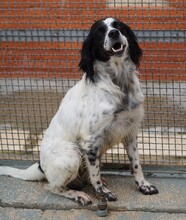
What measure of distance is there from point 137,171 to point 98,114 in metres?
0.68

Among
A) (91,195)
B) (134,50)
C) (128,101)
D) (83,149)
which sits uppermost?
(134,50)

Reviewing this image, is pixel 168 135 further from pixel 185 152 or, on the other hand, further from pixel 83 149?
pixel 83 149

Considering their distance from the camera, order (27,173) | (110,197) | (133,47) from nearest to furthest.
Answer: (133,47) < (110,197) < (27,173)

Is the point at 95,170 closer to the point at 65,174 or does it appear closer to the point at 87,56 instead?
the point at 65,174

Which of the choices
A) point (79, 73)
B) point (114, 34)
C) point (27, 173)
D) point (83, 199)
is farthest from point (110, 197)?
point (79, 73)

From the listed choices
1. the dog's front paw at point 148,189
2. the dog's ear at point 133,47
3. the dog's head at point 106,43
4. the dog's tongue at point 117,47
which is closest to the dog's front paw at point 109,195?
the dog's front paw at point 148,189

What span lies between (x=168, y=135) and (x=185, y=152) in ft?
0.85

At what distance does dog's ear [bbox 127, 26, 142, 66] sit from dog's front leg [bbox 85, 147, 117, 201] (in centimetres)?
76

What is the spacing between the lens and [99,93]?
3939 millimetres

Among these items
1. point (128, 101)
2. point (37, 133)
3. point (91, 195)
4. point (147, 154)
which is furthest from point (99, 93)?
point (37, 133)

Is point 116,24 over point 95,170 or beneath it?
over

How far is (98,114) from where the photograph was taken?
392 centimetres

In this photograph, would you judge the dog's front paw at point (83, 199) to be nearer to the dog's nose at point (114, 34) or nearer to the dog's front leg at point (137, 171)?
the dog's front leg at point (137, 171)

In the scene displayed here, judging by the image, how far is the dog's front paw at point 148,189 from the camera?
4215mm
